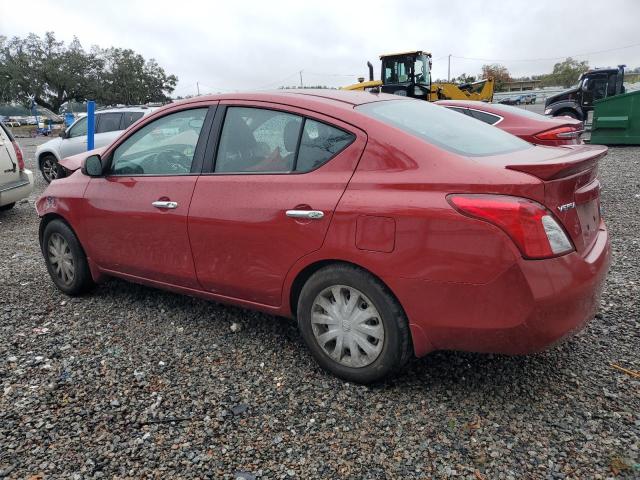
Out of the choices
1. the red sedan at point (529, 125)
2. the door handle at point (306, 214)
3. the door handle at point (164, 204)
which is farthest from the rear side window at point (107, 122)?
the door handle at point (306, 214)

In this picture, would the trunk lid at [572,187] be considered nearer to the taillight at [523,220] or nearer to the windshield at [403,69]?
the taillight at [523,220]

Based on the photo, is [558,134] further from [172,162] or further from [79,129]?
[79,129]

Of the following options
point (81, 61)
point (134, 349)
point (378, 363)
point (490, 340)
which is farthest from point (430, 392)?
point (81, 61)

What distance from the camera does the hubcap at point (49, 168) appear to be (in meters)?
12.0

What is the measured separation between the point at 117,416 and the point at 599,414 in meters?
2.45

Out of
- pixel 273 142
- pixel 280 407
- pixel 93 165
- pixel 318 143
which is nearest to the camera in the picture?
pixel 280 407

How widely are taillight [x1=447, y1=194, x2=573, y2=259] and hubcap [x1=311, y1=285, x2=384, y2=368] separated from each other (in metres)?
0.75

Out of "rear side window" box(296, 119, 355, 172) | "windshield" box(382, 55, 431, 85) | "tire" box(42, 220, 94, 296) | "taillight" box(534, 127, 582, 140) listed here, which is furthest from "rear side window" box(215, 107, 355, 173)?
"windshield" box(382, 55, 431, 85)

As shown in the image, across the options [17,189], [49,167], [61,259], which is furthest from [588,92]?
[61,259]

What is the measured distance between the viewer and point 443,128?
3033mm

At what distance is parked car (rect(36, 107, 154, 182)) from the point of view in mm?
11752

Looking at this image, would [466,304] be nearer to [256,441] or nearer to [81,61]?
[256,441]

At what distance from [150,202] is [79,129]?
994cm

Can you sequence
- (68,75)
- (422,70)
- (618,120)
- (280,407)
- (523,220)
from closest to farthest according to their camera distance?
(523,220)
(280,407)
(618,120)
(422,70)
(68,75)
